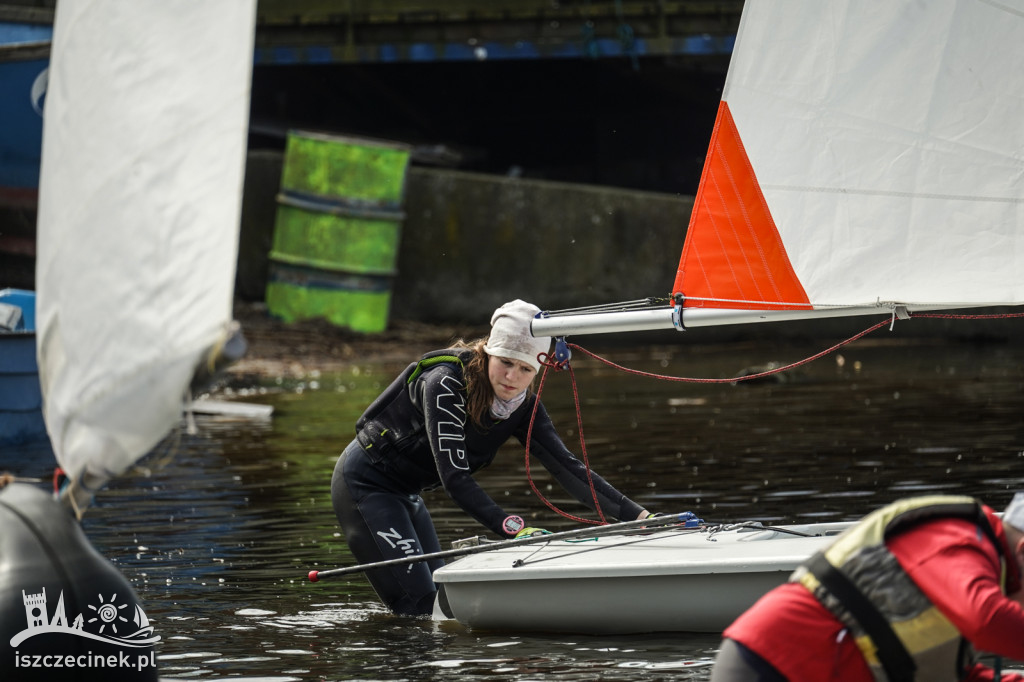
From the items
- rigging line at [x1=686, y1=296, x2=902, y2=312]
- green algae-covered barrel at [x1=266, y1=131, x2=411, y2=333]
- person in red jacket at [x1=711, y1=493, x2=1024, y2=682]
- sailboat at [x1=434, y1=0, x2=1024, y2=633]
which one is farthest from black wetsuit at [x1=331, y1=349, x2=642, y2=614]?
green algae-covered barrel at [x1=266, y1=131, x2=411, y2=333]

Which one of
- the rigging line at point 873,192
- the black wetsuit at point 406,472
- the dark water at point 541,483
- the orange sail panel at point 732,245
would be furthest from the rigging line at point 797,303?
the dark water at point 541,483

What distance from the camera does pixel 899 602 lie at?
2916 millimetres

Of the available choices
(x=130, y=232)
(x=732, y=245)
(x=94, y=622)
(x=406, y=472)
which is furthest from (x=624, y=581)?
(x=130, y=232)

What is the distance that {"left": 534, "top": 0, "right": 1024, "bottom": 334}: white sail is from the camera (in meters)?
5.40

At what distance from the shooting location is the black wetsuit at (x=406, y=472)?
5.54 meters

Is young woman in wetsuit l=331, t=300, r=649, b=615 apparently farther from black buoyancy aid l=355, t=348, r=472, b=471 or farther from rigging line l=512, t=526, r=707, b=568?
rigging line l=512, t=526, r=707, b=568

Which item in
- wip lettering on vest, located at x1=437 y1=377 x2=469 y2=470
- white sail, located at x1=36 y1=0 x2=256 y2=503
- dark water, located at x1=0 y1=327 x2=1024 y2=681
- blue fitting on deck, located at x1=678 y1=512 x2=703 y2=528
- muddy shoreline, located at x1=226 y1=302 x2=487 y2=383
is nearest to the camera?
white sail, located at x1=36 y1=0 x2=256 y2=503

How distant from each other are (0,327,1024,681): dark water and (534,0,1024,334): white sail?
1.37 m

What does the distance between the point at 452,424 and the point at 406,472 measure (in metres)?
0.48

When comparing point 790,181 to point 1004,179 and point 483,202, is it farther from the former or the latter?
point 483,202

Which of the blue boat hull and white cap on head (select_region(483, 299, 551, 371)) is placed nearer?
white cap on head (select_region(483, 299, 551, 371))

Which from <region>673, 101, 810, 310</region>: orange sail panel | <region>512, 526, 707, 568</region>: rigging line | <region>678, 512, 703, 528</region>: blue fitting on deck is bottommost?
<region>512, 526, 707, 568</region>: rigging line

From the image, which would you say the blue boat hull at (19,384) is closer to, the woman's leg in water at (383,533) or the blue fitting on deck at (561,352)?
the woman's leg in water at (383,533)

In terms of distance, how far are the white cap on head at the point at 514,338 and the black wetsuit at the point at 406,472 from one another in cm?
21
